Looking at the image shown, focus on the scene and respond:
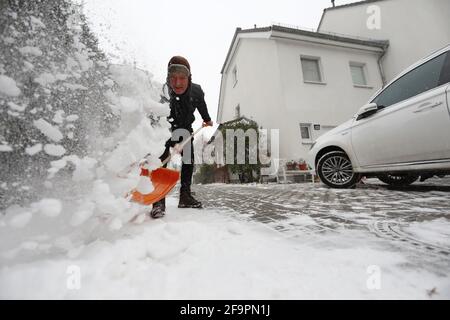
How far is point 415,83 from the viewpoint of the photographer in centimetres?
331

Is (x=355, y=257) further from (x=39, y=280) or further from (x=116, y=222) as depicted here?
(x=39, y=280)

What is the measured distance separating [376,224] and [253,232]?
849 millimetres

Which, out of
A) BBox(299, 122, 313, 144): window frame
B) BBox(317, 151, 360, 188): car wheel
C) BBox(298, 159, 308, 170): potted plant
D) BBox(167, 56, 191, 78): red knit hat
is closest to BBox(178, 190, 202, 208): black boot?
BBox(167, 56, 191, 78): red knit hat

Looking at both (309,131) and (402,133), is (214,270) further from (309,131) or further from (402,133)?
(309,131)

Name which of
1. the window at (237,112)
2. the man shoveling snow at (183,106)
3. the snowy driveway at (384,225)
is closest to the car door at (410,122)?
the snowy driveway at (384,225)

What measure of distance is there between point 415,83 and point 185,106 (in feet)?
9.90

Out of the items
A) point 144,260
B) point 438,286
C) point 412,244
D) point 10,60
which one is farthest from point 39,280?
point 412,244

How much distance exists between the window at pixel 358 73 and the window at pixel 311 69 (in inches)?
73.4

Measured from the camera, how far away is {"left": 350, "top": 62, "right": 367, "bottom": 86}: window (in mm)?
11430

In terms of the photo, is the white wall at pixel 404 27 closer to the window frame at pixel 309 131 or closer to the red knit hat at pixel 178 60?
the window frame at pixel 309 131

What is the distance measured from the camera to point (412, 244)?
50.1 inches

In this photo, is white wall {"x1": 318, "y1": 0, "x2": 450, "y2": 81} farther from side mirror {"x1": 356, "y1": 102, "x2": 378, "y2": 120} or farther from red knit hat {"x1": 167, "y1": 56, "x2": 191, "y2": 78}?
red knit hat {"x1": 167, "y1": 56, "x2": 191, "y2": 78}

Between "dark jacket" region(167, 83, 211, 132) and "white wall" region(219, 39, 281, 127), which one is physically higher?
"white wall" region(219, 39, 281, 127)

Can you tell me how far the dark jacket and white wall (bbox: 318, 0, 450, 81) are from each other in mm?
11739
